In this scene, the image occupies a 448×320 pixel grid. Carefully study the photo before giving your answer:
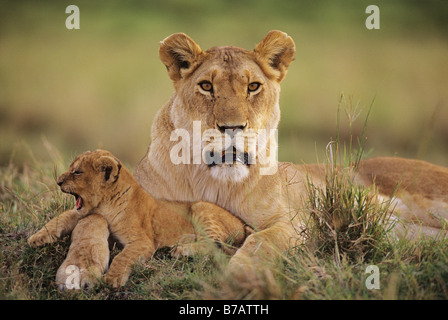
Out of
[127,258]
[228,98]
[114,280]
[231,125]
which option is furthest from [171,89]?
[114,280]

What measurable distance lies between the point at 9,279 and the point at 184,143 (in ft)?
4.38

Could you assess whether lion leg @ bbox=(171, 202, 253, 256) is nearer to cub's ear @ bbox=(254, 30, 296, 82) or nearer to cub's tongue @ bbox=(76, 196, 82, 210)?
cub's tongue @ bbox=(76, 196, 82, 210)

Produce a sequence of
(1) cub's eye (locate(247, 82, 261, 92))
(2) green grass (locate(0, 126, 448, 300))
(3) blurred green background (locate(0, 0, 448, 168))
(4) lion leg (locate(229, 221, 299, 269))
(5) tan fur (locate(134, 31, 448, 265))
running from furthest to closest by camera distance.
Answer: (3) blurred green background (locate(0, 0, 448, 168))
(1) cub's eye (locate(247, 82, 261, 92))
(5) tan fur (locate(134, 31, 448, 265))
(4) lion leg (locate(229, 221, 299, 269))
(2) green grass (locate(0, 126, 448, 300))

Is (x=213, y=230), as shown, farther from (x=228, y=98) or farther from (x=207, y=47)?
(x=207, y=47)

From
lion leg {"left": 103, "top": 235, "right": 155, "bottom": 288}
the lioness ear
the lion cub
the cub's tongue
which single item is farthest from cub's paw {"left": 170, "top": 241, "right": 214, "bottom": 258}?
the lioness ear

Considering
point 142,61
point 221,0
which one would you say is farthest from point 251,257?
point 221,0

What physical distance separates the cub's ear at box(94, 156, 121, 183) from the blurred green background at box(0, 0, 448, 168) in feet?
15.5

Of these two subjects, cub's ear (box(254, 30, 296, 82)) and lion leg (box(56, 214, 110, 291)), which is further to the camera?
cub's ear (box(254, 30, 296, 82))

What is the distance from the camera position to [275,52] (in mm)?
4176

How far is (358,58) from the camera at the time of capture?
465 inches

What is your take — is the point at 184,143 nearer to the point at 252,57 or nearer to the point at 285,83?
the point at 252,57

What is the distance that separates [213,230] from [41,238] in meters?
1.02

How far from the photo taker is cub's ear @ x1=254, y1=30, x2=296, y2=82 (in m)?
4.11

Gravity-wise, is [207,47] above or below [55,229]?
above
